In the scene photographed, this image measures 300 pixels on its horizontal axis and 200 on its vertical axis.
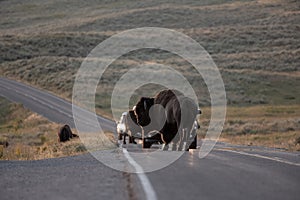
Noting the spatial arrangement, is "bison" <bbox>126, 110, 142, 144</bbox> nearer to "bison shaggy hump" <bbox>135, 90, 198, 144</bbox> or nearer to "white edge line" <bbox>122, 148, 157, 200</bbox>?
"bison shaggy hump" <bbox>135, 90, 198, 144</bbox>

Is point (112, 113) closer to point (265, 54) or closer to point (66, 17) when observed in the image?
point (265, 54)

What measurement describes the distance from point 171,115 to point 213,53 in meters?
71.4

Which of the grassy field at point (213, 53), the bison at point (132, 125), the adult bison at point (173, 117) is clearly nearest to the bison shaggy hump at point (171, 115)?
the adult bison at point (173, 117)

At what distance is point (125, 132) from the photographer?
22.3m

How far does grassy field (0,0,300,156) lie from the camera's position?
4912 cm

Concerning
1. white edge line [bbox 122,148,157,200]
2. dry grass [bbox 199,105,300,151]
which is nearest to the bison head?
white edge line [bbox 122,148,157,200]

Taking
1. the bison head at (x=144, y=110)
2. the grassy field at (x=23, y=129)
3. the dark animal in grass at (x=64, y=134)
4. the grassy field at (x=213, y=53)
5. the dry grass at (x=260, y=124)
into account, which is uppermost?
the grassy field at (x=213, y=53)

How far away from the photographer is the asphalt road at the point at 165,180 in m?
8.34

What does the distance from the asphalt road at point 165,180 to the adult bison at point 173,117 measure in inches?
59.2

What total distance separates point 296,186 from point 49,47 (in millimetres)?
85895

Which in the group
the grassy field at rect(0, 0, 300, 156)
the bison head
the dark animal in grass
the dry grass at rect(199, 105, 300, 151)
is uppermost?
the grassy field at rect(0, 0, 300, 156)

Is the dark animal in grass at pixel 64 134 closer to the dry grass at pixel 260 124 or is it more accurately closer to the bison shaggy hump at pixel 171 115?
the dry grass at pixel 260 124

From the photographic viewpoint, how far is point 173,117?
50.4 ft

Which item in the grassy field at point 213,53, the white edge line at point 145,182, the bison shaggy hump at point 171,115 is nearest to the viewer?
the white edge line at point 145,182
